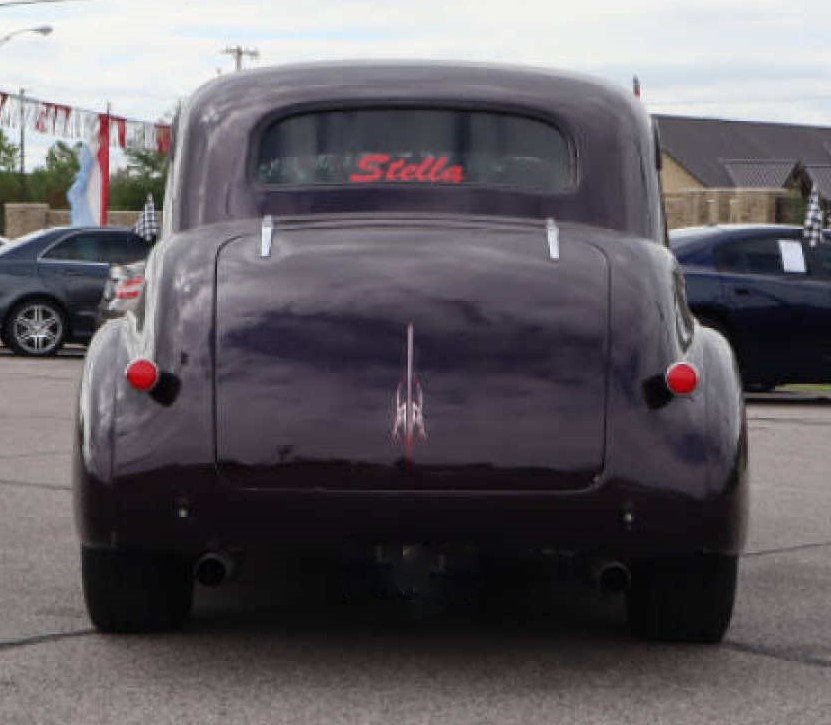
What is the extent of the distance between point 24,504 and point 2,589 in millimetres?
2324

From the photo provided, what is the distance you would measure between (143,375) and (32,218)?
39225 mm

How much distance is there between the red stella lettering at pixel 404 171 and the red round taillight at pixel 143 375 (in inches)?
48.9

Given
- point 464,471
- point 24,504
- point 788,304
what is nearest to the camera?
point 464,471

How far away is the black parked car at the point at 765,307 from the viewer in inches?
624

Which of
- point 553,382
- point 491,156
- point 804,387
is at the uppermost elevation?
point 491,156

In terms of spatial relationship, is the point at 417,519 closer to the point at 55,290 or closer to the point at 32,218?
the point at 55,290

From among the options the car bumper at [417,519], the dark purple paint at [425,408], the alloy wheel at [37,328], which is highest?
the dark purple paint at [425,408]

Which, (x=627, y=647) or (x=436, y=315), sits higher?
(x=436, y=315)

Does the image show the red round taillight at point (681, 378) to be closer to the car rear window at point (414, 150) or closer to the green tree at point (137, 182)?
the car rear window at point (414, 150)

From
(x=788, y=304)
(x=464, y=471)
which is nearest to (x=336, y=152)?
(x=464, y=471)

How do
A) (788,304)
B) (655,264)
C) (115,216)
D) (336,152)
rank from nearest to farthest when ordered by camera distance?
(655,264) → (336,152) → (788,304) → (115,216)

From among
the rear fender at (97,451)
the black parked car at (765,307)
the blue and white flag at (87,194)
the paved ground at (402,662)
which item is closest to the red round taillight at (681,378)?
the paved ground at (402,662)

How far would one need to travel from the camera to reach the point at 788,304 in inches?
626

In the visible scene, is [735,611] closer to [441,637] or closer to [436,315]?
[441,637]
